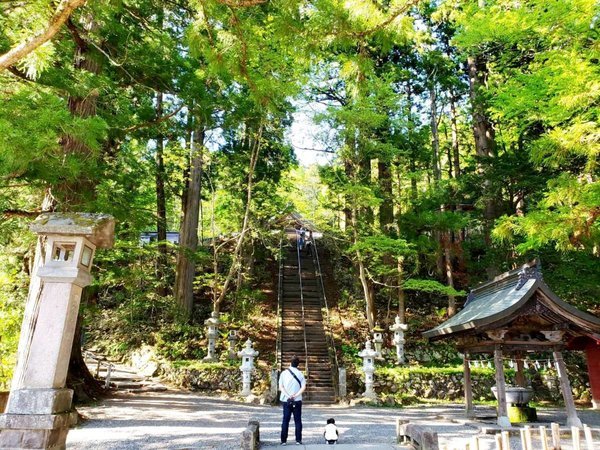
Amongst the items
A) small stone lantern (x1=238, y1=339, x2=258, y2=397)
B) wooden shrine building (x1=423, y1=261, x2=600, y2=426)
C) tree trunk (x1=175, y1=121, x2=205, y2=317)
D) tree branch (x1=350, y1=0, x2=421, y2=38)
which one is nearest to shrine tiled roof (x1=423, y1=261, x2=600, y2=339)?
wooden shrine building (x1=423, y1=261, x2=600, y2=426)

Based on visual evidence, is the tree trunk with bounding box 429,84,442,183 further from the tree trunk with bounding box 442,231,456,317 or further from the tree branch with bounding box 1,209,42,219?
the tree branch with bounding box 1,209,42,219

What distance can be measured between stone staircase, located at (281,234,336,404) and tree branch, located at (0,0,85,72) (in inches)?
431

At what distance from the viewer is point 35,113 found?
4527 mm

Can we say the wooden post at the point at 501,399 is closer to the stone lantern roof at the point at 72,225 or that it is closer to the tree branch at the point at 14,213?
the stone lantern roof at the point at 72,225

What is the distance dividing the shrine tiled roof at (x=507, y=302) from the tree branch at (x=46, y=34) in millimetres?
7703

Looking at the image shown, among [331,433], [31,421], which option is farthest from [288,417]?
[31,421]

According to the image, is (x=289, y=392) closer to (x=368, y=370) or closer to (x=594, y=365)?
(x=368, y=370)

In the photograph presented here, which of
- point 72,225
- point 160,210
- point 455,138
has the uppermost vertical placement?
point 455,138

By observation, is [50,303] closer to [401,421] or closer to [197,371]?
[401,421]

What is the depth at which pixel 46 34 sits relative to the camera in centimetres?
370

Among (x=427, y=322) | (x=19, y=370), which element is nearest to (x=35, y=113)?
(x=19, y=370)

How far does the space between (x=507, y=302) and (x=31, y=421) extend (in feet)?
26.0

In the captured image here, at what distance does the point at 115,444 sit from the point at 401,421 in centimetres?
426

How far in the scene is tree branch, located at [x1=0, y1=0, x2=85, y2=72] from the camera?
357cm
